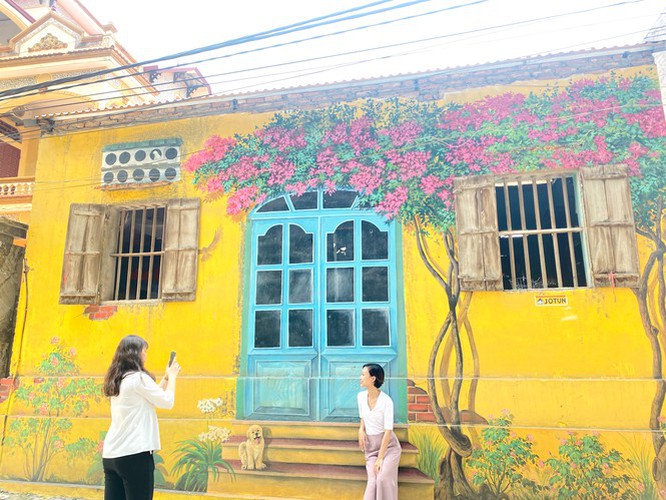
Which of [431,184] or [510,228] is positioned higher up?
[431,184]

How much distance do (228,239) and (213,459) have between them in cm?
252

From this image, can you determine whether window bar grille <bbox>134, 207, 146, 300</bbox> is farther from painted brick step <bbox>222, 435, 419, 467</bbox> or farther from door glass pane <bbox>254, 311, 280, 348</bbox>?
painted brick step <bbox>222, 435, 419, 467</bbox>

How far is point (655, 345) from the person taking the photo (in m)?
4.78

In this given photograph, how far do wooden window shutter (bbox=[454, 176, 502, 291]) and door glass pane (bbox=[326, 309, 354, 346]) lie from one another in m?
1.31

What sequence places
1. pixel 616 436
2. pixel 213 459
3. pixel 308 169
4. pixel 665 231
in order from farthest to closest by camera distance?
pixel 308 169 → pixel 213 459 → pixel 665 231 → pixel 616 436

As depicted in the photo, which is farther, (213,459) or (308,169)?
(308,169)

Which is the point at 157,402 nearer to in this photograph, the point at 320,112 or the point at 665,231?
the point at 320,112

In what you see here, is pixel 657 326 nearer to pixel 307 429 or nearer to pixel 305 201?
pixel 307 429

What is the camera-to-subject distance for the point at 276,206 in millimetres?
5914

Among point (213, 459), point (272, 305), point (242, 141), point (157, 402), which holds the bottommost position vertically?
point (213, 459)

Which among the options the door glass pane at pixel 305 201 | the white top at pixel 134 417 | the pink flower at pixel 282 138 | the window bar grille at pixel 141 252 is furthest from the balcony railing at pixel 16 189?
the white top at pixel 134 417

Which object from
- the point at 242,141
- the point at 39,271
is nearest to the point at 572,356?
the point at 242,141

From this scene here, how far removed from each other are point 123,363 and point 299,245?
2.92 m

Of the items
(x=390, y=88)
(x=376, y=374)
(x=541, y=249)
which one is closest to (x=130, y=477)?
(x=376, y=374)
